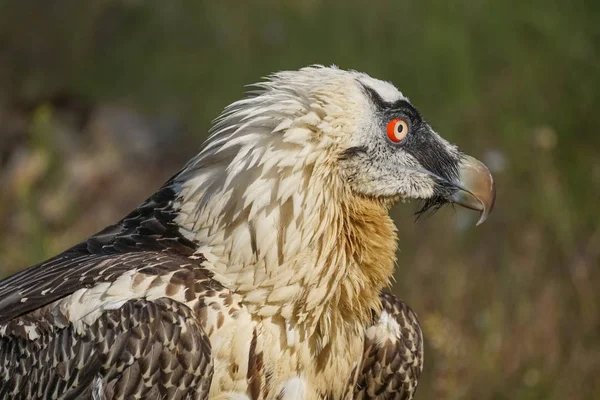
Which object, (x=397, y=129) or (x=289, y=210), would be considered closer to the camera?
(x=289, y=210)

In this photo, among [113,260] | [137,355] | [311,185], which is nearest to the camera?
[137,355]

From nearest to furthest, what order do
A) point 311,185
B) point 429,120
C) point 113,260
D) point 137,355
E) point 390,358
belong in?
point 137,355, point 113,260, point 311,185, point 390,358, point 429,120

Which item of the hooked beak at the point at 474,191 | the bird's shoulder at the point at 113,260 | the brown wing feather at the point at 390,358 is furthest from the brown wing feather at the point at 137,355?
the hooked beak at the point at 474,191

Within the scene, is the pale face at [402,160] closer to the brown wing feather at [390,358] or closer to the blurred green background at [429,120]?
the brown wing feather at [390,358]

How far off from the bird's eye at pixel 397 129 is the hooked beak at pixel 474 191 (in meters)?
0.28

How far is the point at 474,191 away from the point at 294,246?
840 millimetres

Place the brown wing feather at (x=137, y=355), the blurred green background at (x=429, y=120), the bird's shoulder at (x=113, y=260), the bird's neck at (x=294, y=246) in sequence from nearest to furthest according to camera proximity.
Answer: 1. the brown wing feather at (x=137, y=355)
2. the bird's shoulder at (x=113, y=260)
3. the bird's neck at (x=294, y=246)
4. the blurred green background at (x=429, y=120)

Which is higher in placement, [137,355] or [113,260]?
[113,260]

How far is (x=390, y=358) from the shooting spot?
514cm

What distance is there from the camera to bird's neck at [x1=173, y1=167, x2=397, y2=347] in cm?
455

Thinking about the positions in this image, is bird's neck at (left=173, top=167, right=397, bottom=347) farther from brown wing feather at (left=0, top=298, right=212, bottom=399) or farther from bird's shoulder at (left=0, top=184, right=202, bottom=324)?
brown wing feather at (left=0, top=298, right=212, bottom=399)

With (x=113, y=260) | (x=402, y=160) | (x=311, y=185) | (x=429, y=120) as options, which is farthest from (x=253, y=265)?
(x=429, y=120)

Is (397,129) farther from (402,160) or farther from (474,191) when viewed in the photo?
(474,191)

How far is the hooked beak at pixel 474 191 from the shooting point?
15.9 ft
